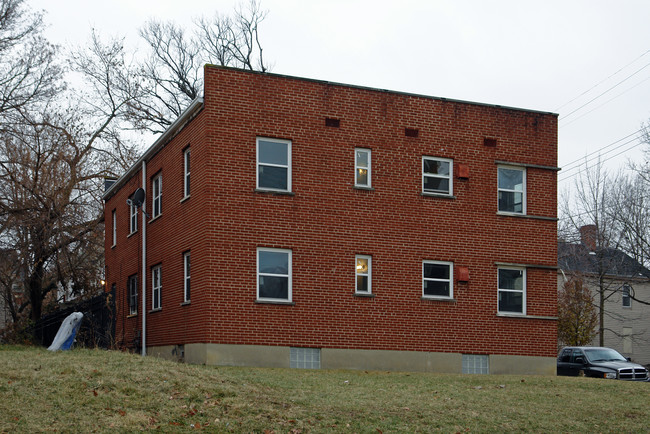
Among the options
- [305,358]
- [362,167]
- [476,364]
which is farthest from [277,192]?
[476,364]

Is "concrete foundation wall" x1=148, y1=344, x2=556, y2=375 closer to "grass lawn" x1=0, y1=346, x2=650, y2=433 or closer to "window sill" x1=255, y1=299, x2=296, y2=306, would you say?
"window sill" x1=255, y1=299, x2=296, y2=306

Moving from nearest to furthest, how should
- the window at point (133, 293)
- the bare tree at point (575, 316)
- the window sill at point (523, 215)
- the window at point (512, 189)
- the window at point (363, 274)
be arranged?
the window at point (363, 274)
the window sill at point (523, 215)
the window at point (512, 189)
the window at point (133, 293)
the bare tree at point (575, 316)

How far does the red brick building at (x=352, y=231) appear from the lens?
22.0m

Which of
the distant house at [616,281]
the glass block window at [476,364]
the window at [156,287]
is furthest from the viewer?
the distant house at [616,281]

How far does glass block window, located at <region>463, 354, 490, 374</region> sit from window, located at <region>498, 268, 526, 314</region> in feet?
5.15

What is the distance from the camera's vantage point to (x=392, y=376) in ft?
66.1

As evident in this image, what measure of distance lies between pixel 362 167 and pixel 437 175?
2.45 metres

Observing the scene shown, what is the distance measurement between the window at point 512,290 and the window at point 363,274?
4.38 m

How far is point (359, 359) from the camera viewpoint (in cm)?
2280

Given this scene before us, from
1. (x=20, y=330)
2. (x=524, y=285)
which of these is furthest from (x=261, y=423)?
(x=20, y=330)

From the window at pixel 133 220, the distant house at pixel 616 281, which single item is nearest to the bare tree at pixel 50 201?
the window at pixel 133 220

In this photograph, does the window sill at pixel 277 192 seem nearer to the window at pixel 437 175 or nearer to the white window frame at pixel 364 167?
the white window frame at pixel 364 167

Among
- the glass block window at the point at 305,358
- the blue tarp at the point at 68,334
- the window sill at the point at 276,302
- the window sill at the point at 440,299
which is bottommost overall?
the glass block window at the point at 305,358

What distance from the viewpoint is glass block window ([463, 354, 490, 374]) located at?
958 inches
